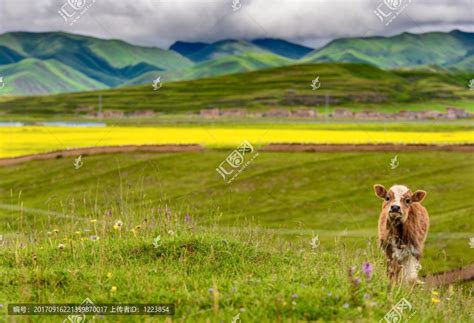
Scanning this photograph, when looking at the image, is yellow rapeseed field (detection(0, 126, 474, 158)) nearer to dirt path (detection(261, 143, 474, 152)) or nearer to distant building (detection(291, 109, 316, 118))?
dirt path (detection(261, 143, 474, 152))

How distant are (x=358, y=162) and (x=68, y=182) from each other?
19551 millimetres

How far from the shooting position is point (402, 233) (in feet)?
55.3

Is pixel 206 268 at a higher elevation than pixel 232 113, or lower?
lower

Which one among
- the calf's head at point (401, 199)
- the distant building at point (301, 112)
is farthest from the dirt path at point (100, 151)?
the distant building at point (301, 112)

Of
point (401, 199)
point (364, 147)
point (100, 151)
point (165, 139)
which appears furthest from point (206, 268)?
point (165, 139)

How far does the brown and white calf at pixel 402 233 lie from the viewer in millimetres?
16297

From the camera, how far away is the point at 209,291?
34.0 feet

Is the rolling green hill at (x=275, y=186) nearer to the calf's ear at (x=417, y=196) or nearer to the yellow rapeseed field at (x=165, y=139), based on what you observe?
the yellow rapeseed field at (x=165, y=139)

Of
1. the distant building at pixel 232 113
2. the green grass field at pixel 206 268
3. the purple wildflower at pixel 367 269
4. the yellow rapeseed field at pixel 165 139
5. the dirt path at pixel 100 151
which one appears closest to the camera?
the purple wildflower at pixel 367 269

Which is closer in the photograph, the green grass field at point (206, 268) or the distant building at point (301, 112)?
the green grass field at point (206, 268)

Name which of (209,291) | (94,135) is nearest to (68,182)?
(94,135)

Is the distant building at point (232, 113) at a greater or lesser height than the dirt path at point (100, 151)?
greater

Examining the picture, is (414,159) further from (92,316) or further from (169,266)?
(92,316)

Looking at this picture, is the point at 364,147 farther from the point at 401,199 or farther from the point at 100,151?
the point at 401,199
